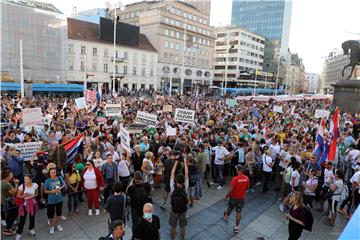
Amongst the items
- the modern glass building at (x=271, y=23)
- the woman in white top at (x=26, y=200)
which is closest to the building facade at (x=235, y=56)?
the modern glass building at (x=271, y=23)

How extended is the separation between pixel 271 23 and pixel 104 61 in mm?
76181

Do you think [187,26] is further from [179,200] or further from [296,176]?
[179,200]

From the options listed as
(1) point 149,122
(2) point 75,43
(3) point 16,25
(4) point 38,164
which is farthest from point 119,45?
(4) point 38,164

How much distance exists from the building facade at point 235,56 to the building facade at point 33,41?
5414 centimetres

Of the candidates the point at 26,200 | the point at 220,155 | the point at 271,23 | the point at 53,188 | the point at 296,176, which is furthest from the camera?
the point at 271,23

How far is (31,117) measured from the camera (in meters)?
10.4

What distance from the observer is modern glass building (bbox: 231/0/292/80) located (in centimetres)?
10538

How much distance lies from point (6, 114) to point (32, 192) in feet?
36.6

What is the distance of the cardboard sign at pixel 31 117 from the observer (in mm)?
10172

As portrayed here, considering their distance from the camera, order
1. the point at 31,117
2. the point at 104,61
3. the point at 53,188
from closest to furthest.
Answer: the point at 53,188 → the point at 31,117 → the point at 104,61

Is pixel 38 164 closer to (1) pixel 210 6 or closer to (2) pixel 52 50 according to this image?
(2) pixel 52 50

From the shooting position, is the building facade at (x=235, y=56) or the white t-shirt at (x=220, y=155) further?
the building facade at (x=235, y=56)

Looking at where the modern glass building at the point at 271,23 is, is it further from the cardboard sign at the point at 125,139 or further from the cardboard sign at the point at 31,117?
the cardboard sign at the point at 125,139

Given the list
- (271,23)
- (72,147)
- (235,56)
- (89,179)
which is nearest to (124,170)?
(89,179)
